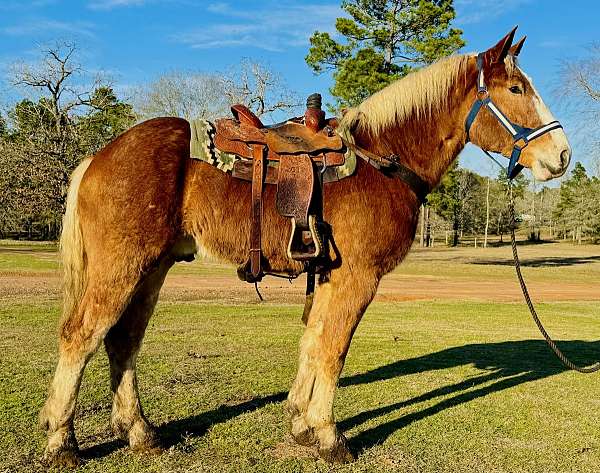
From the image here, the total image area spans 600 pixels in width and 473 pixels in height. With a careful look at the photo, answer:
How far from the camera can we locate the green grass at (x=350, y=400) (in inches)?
159

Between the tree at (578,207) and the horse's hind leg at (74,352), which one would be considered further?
the tree at (578,207)

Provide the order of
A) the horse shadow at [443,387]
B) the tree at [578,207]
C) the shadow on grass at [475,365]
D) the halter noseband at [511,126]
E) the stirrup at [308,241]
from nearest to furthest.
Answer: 1. the stirrup at [308,241]
2. the halter noseband at [511,126]
3. the horse shadow at [443,387]
4. the shadow on grass at [475,365]
5. the tree at [578,207]

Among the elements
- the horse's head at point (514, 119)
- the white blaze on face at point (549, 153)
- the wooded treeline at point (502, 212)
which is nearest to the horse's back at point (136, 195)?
the horse's head at point (514, 119)

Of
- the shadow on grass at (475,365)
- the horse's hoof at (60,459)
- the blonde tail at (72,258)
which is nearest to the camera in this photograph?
the horse's hoof at (60,459)

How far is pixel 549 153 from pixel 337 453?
271 centimetres

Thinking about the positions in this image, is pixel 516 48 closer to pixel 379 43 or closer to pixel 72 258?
pixel 72 258

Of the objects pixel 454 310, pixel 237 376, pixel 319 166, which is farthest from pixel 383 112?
pixel 454 310

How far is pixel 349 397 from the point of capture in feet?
18.4

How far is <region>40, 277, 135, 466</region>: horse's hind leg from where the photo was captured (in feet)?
12.2

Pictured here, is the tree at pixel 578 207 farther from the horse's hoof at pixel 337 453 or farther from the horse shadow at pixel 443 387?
the horse's hoof at pixel 337 453

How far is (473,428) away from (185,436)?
2.51 metres

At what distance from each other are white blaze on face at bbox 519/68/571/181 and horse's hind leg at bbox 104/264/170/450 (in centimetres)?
296

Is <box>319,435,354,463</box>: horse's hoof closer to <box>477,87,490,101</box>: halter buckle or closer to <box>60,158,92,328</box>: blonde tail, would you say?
<box>60,158,92,328</box>: blonde tail

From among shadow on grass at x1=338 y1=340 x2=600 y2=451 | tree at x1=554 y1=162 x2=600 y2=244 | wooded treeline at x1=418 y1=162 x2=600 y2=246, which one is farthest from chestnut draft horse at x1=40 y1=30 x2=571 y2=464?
tree at x1=554 y1=162 x2=600 y2=244
